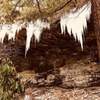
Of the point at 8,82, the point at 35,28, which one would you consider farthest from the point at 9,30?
the point at 8,82

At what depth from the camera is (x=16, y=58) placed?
660 cm

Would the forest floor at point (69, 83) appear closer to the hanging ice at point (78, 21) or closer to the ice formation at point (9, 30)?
the hanging ice at point (78, 21)

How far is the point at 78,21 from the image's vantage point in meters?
5.44

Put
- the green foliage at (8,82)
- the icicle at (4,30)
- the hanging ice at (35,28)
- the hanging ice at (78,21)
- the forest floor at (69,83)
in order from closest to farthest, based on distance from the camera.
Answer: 1. the hanging ice at (78,21)
2. the hanging ice at (35,28)
3. the forest floor at (69,83)
4. the icicle at (4,30)
5. the green foliage at (8,82)

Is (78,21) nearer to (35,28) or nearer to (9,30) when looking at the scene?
(35,28)

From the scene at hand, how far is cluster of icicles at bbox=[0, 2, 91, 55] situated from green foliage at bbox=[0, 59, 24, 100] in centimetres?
61

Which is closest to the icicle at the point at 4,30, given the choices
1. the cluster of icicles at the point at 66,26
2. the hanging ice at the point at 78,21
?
the cluster of icicles at the point at 66,26

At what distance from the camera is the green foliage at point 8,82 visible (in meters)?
6.45

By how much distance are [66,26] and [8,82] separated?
6.21ft

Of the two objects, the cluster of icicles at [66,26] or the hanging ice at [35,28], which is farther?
the hanging ice at [35,28]

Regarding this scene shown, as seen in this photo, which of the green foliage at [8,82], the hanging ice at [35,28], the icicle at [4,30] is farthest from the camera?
the green foliage at [8,82]

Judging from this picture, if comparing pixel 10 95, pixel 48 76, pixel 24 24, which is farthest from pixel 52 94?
pixel 24 24

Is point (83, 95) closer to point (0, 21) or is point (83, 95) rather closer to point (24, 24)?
point (24, 24)

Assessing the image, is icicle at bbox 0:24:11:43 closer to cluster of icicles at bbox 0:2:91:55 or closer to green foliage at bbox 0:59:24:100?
cluster of icicles at bbox 0:2:91:55
